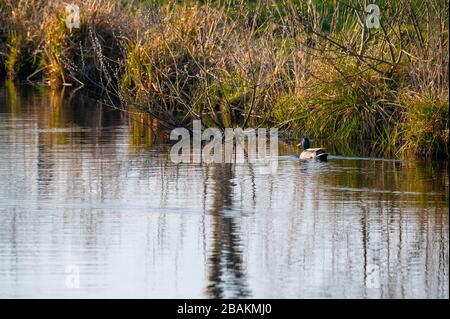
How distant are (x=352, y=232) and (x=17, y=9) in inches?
911

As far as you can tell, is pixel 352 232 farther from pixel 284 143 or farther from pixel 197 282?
pixel 284 143

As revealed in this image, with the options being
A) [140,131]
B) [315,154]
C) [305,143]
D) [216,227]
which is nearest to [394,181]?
[315,154]

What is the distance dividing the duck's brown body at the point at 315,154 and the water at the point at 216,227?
7.1 inches

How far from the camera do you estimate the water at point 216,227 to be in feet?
38.8

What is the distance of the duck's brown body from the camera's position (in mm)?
18359

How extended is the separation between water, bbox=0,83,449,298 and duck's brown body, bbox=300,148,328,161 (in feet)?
0.59

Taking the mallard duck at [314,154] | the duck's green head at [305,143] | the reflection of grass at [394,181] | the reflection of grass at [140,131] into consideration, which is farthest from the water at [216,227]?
the reflection of grass at [140,131]

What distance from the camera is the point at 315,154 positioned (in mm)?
18375

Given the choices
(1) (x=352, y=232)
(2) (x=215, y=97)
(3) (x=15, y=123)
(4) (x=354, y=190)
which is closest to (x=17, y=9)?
(3) (x=15, y=123)

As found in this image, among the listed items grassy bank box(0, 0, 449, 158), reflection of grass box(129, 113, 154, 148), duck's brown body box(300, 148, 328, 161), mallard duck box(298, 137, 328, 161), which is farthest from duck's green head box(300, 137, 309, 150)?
reflection of grass box(129, 113, 154, 148)

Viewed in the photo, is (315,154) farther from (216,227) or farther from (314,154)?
(216,227)

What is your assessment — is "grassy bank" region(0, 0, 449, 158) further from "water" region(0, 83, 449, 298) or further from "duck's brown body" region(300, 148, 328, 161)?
"duck's brown body" region(300, 148, 328, 161)

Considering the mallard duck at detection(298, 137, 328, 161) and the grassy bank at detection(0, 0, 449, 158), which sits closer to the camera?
the mallard duck at detection(298, 137, 328, 161)
